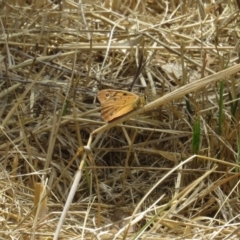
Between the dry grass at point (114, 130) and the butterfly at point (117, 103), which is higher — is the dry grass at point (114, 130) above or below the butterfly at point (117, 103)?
below

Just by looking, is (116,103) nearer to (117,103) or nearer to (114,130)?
(117,103)

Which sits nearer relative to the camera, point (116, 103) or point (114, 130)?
point (116, 103)

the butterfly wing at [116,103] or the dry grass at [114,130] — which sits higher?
the butterfly wing at [116,103]

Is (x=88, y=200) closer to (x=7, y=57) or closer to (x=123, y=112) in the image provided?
(x=123, y=112)

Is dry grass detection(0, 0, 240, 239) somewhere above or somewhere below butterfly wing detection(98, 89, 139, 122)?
below

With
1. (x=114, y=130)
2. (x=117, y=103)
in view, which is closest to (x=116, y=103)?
(x=117, y=103)
